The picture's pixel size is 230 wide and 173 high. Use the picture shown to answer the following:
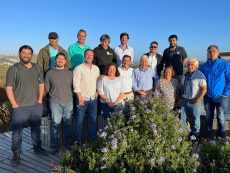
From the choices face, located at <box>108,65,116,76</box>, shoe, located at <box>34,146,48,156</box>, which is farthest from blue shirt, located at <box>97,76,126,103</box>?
shoe, located at <box>34,146,48,156</box>

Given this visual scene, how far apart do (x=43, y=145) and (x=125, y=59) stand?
2.91 meters

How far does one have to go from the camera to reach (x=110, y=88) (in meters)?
4.02

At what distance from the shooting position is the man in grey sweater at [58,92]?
3723 mm

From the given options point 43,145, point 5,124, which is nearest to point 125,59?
point 43,145

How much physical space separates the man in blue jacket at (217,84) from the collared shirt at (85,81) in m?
2.62

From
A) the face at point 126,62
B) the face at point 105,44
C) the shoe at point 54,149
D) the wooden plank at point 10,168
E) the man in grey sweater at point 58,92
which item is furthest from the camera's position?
the face at point 105,44

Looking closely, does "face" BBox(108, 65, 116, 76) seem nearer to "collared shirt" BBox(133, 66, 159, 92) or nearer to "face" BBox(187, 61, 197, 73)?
"collared shirt" BBox(133, 66, 159, 92)

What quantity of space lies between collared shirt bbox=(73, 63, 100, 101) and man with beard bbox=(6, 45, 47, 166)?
29.2 inches

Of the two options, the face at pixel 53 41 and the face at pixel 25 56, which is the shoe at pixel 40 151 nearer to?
the face at pixel 25 56

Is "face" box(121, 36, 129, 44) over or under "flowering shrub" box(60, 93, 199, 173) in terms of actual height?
over

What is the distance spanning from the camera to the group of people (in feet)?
11.4

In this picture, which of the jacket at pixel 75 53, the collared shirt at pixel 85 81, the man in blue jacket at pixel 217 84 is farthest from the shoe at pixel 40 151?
the man in blue jacket at pixel 217 84

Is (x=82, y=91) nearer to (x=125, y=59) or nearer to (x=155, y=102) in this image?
(x=125, y=59)

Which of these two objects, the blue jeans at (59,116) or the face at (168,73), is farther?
the face at (168,73)
